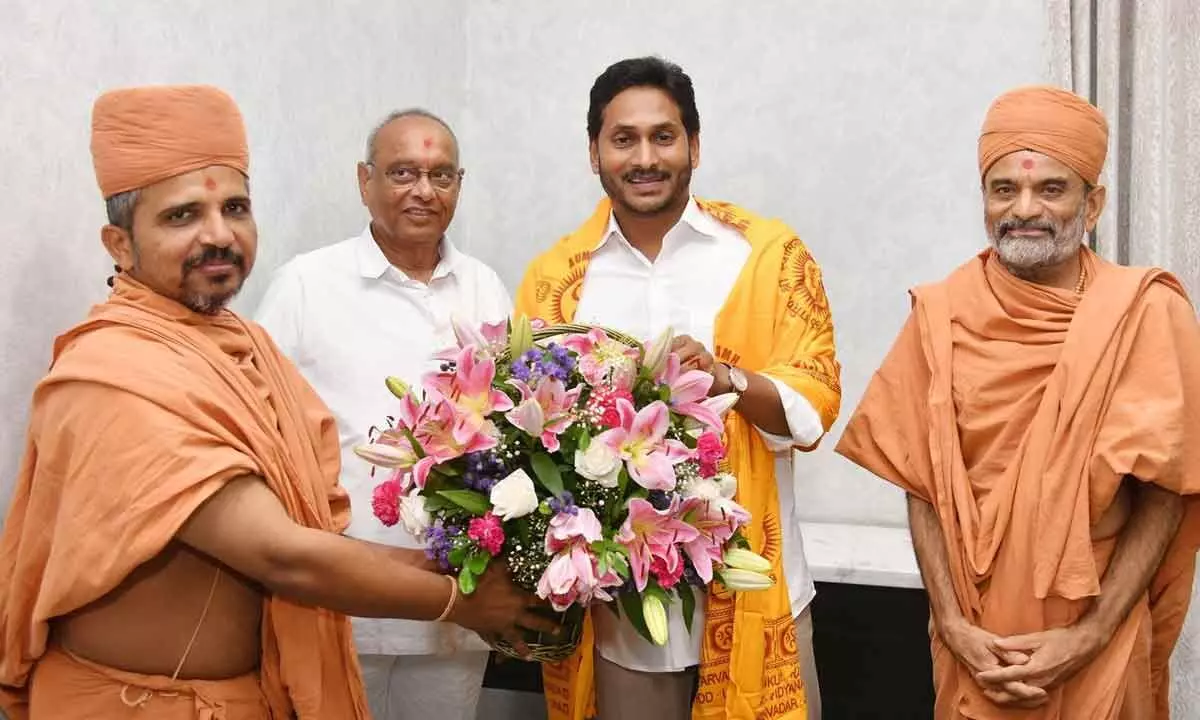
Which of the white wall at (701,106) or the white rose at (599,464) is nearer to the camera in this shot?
the white rose at (599,464)

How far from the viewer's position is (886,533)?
3549 millimetres

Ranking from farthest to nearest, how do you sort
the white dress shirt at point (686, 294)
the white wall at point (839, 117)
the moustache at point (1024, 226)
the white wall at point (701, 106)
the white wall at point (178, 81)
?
the white wall at point (839, 117) < the white wall at point (701, 106) < the white dress shirt at point (686, 294) < the moustache at point (1024, 226) < the white wall at point (178, 81)

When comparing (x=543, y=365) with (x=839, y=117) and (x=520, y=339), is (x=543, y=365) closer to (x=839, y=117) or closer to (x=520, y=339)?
(x=520, y=339)

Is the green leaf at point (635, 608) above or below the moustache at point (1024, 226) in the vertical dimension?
below

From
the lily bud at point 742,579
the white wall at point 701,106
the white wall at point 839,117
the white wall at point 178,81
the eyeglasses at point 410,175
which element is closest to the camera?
the lily bud at point 742,579

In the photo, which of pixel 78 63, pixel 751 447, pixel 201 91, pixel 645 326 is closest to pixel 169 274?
pixel 201 91

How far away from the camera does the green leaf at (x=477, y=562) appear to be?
5.44ft

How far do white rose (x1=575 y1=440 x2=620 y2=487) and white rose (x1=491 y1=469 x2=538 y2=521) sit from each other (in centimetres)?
8

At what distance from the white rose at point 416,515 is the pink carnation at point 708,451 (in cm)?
44

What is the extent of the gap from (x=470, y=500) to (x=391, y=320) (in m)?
0.94

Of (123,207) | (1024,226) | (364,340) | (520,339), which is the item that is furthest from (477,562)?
(1024,226)

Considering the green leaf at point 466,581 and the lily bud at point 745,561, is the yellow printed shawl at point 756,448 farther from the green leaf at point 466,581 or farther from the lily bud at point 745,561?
the green leaf at point 466,581

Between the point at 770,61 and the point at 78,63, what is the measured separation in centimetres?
225

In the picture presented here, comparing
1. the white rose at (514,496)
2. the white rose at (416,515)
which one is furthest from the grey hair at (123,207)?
the white rose at (514,496)
